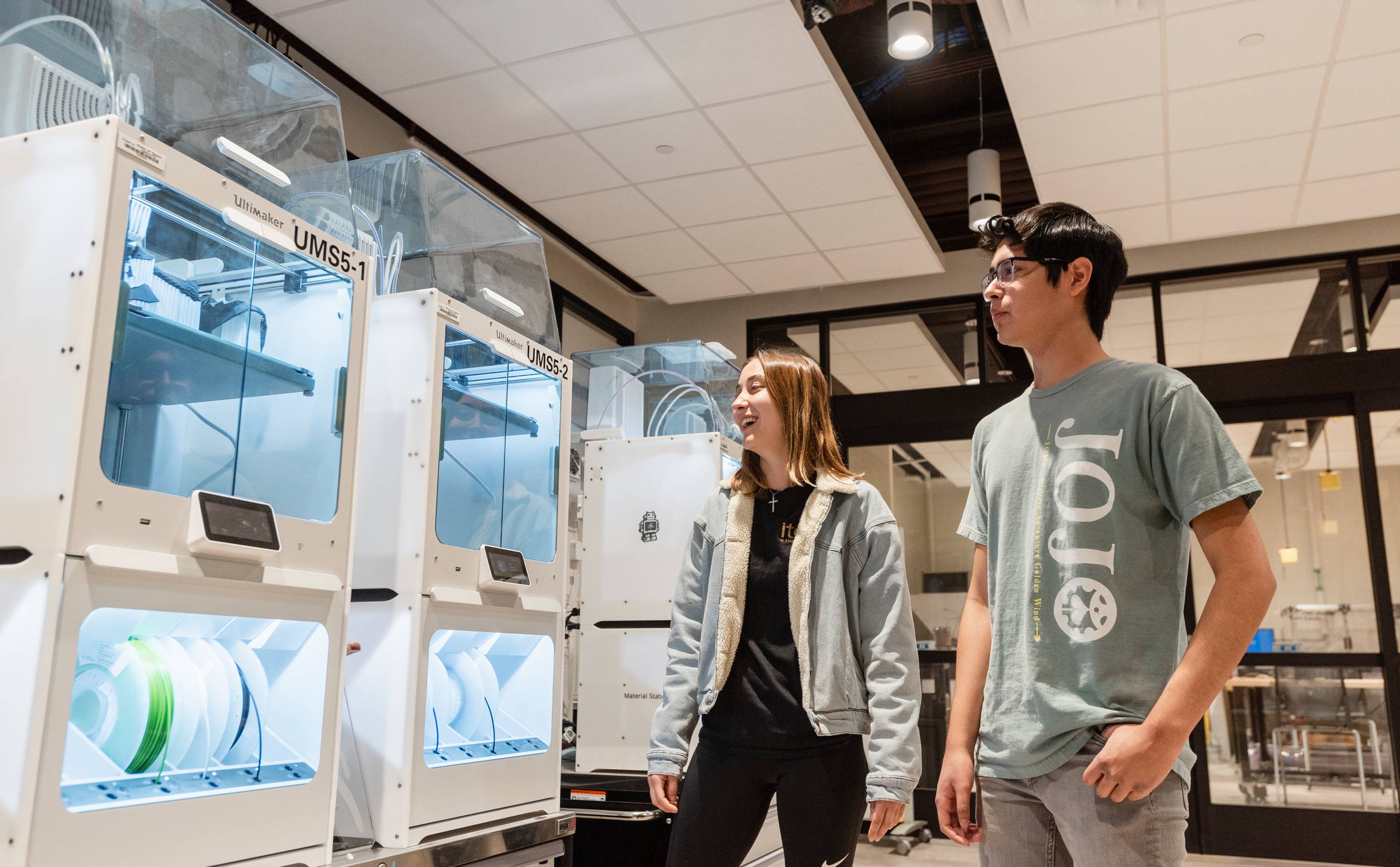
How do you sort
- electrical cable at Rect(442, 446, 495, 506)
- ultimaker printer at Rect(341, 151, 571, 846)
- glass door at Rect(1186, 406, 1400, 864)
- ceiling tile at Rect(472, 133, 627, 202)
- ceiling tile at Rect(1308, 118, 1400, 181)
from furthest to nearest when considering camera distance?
glass door at Rect(1186, 406, 1400, 864) < ceiling tile at Rect(472, 133, 627, 202) < ceiling tile at Rect(1308, 118, 1400, 181) < electrical cable at Rect(442, 446, 495, 506) < ultimaker printer at Rect(341, 151, 571, 846)

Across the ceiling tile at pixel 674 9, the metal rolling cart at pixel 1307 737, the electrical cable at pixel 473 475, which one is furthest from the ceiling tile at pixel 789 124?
the metal rolling cart at pixel 1307 737

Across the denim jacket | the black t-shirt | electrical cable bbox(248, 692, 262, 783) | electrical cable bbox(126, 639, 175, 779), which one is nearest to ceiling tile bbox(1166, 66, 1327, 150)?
the denim jacket

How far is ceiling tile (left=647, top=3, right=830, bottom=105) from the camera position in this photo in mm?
3555

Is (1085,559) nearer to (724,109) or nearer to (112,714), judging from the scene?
(112,714)

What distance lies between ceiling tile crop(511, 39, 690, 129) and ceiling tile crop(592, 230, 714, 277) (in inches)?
47.9

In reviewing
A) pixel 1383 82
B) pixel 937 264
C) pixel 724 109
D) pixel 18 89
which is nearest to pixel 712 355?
pixel 724 109

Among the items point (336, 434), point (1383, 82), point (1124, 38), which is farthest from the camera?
point (1383, 82)

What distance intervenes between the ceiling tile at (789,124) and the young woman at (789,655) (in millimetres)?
2147

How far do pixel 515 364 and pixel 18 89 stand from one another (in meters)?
1.21

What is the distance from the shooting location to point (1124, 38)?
12.1 ft

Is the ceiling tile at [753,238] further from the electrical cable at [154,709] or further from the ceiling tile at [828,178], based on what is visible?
the electrical cable at [154,709]

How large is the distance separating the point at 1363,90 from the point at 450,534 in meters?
3.90

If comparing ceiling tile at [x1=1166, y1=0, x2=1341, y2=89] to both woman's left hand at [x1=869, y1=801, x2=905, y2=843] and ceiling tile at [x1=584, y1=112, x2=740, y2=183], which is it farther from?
woman's left hand at [x1=869, y1=801, x2=905, y2=843]

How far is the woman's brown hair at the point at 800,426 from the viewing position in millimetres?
2146
